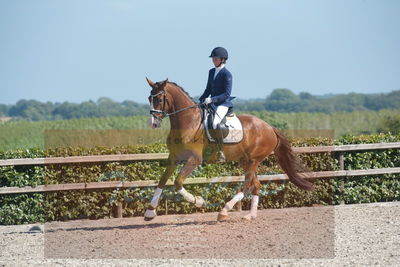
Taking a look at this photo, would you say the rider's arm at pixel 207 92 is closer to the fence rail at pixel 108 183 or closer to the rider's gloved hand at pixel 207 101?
the rider's gloved hand at pixel 207 101

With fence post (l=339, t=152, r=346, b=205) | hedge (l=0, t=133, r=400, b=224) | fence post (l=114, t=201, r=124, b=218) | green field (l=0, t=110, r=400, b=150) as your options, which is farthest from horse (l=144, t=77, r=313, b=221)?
green field (l=0, t=110, r=400, b=150)

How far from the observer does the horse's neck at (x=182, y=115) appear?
9031 millimetres

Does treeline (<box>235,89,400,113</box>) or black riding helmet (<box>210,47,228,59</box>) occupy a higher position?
black riding helmet (<box>210,47,228,59</box>)

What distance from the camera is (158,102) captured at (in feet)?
28.6

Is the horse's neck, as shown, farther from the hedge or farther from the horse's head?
the hedge

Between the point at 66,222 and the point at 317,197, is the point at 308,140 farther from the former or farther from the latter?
the point at 66,222

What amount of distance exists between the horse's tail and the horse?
0.16m

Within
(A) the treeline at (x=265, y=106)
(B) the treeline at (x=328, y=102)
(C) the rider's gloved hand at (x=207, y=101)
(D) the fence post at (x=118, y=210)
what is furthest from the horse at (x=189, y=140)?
(B) the treeline at (x=328, y=102)

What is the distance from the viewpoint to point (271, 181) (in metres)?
11.6

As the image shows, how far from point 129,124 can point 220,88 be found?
797 inches

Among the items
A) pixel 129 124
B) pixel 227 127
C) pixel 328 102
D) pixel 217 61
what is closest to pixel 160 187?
pixel 227 127

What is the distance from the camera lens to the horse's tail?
1050 centimetres

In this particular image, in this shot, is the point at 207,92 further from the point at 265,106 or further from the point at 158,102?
the point at 265,106

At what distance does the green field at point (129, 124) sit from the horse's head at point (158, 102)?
15403 millimetres
